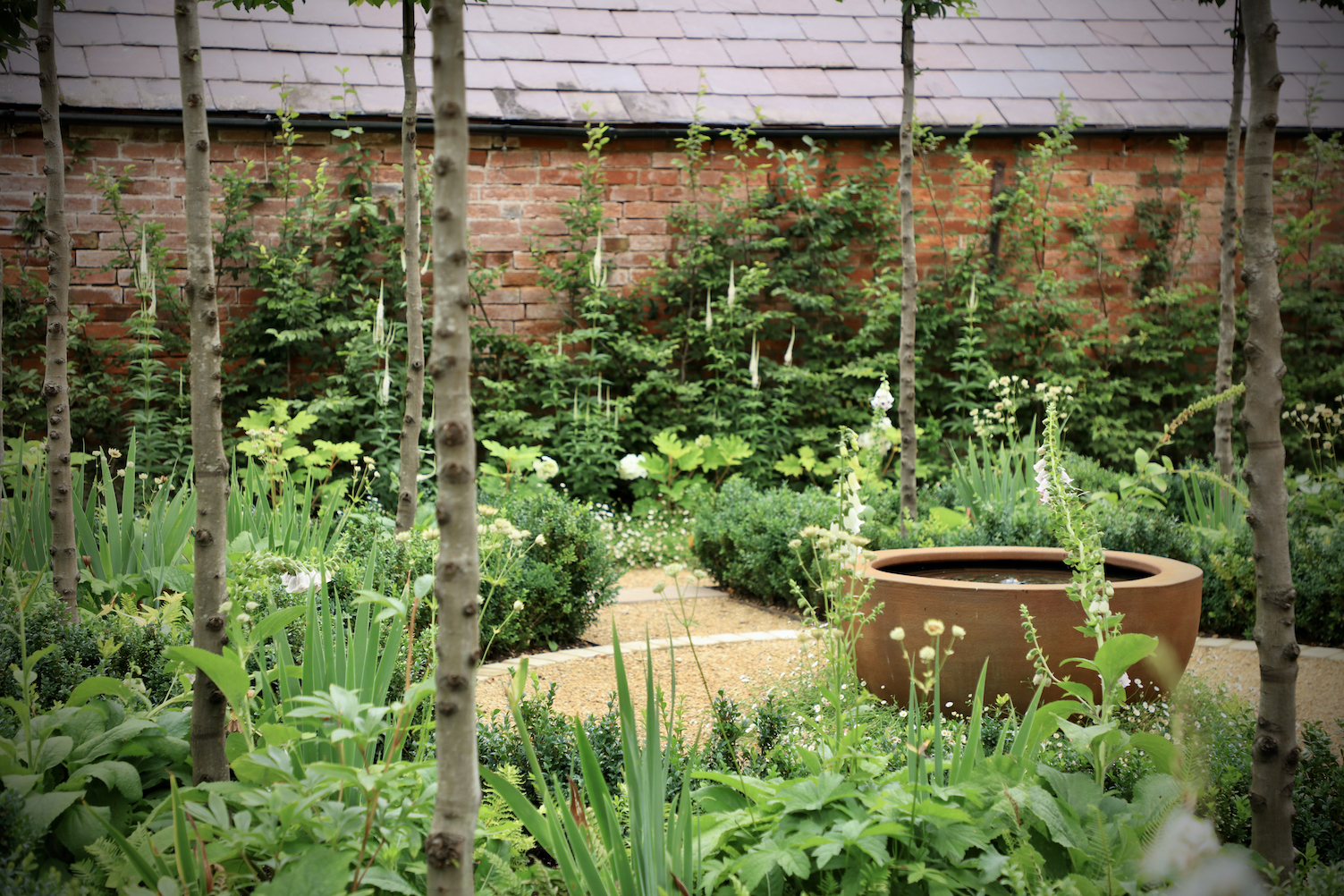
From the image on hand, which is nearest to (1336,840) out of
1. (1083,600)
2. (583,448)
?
(1083,600)

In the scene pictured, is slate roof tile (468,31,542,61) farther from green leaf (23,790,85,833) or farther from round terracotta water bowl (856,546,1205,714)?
green leaf (23,790,85,833)

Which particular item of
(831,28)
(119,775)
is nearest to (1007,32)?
(831,28)

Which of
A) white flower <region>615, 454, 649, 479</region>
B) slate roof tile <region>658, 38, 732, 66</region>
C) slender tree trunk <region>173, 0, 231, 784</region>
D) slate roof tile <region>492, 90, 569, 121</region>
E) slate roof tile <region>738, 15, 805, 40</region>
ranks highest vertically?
slate roof tile <region>738, 15, 805, 40</region>

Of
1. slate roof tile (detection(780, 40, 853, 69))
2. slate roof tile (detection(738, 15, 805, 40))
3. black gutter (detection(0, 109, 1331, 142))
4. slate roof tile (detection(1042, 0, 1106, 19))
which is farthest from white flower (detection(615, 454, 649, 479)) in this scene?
slate roof tile (detection(1042, 0, 1106, 19))

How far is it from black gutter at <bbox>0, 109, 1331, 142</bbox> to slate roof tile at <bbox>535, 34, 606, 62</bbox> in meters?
0.89

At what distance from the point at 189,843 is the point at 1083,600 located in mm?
1704

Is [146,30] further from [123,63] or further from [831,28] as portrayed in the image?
[831,28]

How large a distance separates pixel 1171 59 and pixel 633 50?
5.00 meters

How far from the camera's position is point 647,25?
24.4 feet

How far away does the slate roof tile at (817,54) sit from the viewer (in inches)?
293

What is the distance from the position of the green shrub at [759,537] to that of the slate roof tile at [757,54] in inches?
167

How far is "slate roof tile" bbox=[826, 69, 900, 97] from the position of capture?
722 cm

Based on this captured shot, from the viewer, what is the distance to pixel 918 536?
382cm

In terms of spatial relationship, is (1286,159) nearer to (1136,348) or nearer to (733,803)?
(1136,348)
